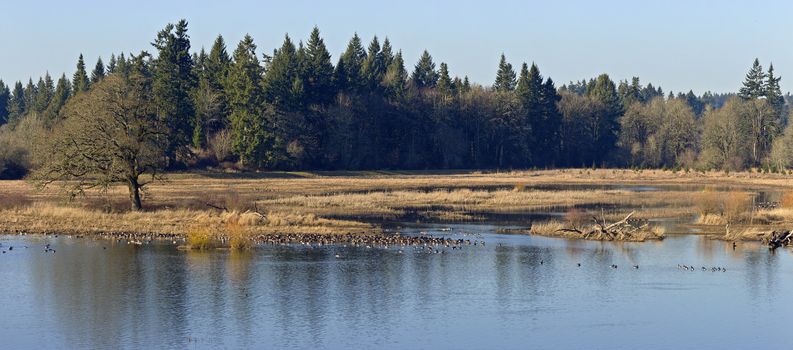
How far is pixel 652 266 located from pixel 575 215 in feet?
52.0

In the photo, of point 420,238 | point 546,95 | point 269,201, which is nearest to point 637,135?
point 546,95

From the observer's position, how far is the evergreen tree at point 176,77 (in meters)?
110

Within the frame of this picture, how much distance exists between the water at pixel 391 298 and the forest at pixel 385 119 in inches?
1867

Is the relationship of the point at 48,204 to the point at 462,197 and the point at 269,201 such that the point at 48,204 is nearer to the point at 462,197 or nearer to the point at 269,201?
the point at 269,201

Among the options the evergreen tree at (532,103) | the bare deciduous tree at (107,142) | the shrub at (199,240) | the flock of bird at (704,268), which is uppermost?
the evergreen tree at (532,103)

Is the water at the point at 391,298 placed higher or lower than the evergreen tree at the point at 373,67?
lower

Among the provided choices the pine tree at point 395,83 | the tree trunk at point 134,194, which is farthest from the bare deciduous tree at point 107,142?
the pine tree at point 395,83

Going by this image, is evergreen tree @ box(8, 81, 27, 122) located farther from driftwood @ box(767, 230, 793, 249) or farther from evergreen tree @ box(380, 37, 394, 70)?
driftwood @ box(767, 230, 793, 249)

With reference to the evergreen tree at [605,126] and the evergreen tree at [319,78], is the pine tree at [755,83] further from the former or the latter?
the evergreen tree at [319,78]

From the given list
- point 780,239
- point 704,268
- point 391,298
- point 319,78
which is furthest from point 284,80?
point 391,298

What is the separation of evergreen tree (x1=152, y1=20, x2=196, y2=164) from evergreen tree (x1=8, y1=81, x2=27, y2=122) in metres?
62.4

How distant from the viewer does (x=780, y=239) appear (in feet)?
161

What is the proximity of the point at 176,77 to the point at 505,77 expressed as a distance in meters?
70.3

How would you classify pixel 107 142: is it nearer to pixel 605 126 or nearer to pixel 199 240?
pixel 199 240
